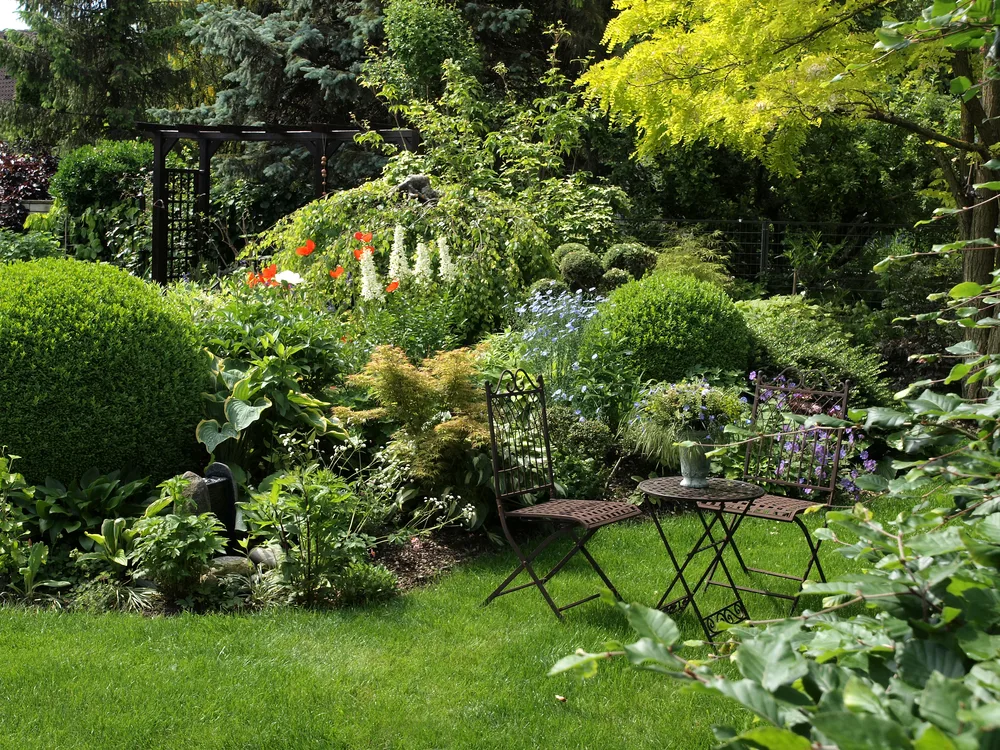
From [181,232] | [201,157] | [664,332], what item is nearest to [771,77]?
[664,332]

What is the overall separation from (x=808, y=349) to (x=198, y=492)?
5.16 meters

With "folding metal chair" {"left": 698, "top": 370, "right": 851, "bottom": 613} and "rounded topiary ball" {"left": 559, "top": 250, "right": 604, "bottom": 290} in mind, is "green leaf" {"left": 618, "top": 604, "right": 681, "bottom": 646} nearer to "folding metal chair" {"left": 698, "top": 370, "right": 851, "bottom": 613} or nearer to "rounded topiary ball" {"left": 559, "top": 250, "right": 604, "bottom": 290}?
"folding metal chair" {"left": 698, "top": 370, "right": 851, "bottom": 613}

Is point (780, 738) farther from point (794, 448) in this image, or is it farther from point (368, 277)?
point (368, 277)

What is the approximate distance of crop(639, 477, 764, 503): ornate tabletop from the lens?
4168mm

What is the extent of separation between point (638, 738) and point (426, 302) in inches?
193

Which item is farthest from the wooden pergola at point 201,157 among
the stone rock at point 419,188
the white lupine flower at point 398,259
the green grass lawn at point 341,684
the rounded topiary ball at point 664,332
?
the green grass lawn at point 341,684

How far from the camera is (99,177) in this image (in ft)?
47.1

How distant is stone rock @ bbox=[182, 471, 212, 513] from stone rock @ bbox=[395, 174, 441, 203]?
518 centimetres

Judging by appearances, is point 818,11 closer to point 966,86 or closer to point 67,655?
point 966,86

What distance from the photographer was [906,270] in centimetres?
1198

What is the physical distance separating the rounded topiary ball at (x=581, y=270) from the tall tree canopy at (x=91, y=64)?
14267 mm

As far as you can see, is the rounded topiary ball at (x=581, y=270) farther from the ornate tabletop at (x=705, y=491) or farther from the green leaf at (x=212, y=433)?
the ornate tabletop at (x=705, y=491)

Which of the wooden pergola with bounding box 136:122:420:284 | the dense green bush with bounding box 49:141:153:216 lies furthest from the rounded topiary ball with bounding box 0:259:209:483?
the dense green bush with bounding box 49:141:153:216

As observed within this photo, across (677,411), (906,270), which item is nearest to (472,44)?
(906,270)
